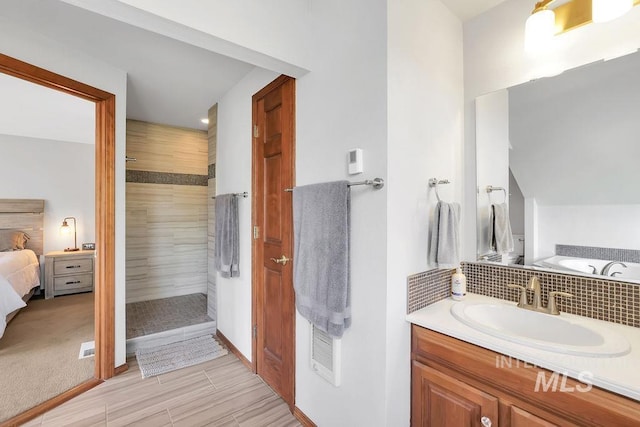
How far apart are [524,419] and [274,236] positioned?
1.63 metres

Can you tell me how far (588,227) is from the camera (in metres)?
1.40

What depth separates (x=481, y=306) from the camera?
148cm

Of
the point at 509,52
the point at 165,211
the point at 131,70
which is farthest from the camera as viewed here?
the point at 165,211

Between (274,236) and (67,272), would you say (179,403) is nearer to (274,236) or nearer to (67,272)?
(274,236)

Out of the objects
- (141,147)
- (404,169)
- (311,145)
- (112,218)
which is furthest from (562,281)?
(141,147)

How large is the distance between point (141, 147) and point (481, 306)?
414cm

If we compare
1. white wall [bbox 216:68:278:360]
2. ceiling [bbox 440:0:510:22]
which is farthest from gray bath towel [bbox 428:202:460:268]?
white wall [bbox 216:68:278:360]

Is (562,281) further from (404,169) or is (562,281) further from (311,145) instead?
(311,145)

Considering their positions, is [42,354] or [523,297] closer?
[523,297]

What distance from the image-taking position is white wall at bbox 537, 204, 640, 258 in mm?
1269

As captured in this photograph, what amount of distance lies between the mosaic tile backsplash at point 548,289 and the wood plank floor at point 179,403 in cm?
123

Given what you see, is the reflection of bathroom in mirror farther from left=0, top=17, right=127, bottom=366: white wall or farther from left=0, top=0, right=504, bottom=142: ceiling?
left=0, top=17, right=127, bottom=366: white wall

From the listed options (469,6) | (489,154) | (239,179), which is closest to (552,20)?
(469,6)

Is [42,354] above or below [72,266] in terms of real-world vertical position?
below
